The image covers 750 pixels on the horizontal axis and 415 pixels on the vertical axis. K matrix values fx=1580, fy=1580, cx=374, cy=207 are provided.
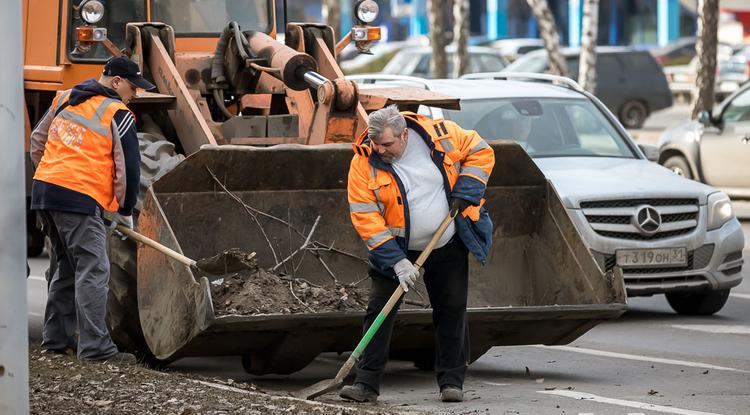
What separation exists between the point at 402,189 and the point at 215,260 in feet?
3.90

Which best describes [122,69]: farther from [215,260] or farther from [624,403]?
[624,403]

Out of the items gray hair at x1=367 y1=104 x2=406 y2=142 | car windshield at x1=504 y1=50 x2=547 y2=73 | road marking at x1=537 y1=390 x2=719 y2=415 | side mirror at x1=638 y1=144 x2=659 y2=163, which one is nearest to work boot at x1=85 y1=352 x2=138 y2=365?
gray hair at x1=367 y1=104 x2=406 y2=142

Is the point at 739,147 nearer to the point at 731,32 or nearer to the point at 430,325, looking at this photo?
the point at 430,325

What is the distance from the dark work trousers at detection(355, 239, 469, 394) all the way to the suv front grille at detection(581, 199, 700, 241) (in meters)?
3.29

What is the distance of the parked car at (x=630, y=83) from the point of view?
3509 cm

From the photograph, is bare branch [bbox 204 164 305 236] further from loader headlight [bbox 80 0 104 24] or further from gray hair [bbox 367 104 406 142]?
loader headlight [bbox 80 0 104 24]

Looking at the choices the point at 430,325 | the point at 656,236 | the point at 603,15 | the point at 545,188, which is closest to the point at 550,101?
the point at 656,236

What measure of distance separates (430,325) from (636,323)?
344 cm

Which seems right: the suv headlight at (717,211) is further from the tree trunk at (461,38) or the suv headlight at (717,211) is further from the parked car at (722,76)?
→ the parked car at (722,76)

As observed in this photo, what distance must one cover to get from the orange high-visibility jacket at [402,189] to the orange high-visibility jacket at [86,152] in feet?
5.38

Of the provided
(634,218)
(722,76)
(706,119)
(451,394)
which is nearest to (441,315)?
(451,394)

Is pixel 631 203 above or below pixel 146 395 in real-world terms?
above

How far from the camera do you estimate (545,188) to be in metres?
9.70

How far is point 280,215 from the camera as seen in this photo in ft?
31.7
